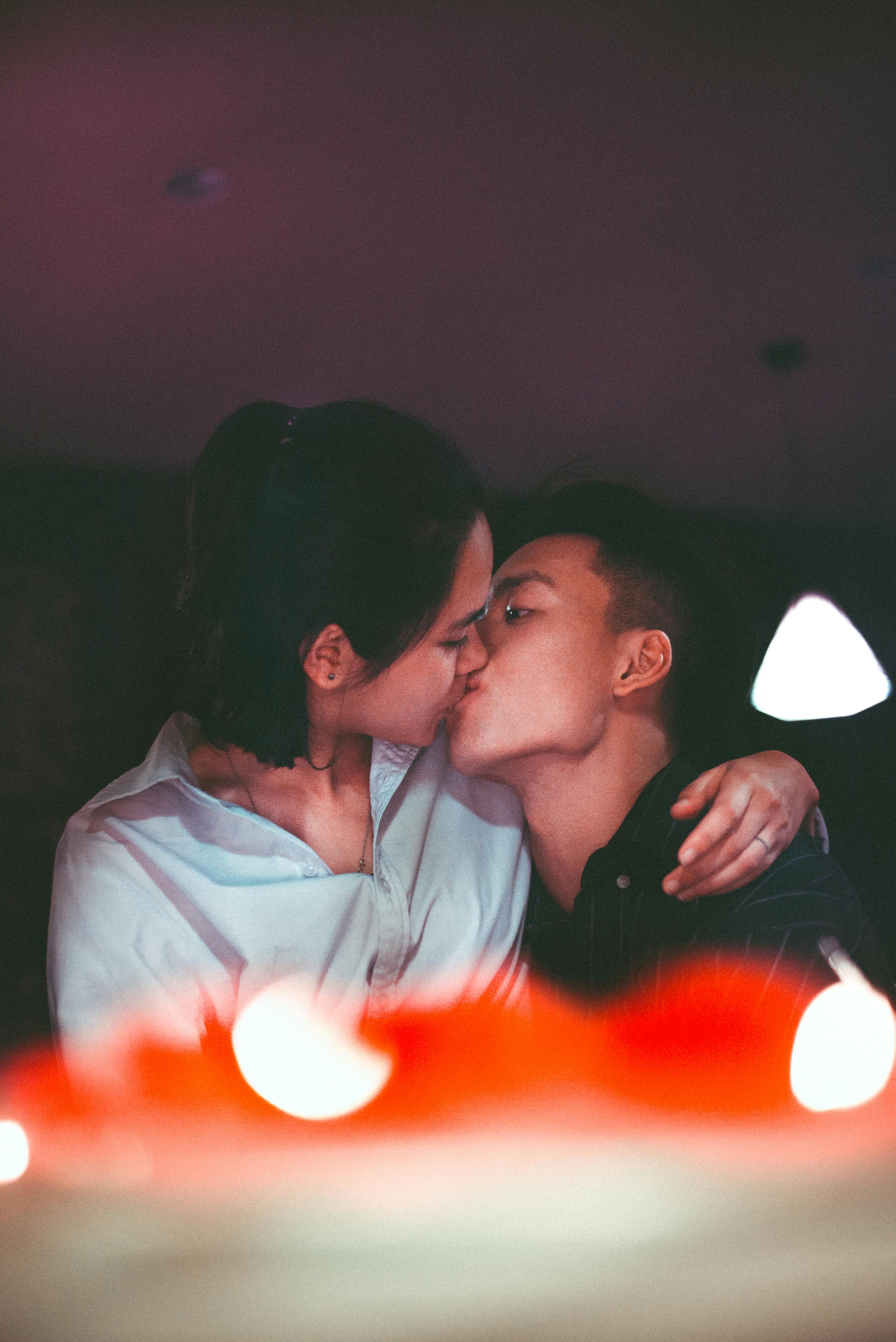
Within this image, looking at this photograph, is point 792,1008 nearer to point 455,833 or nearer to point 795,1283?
point 795,1283

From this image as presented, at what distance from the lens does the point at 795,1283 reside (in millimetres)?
800

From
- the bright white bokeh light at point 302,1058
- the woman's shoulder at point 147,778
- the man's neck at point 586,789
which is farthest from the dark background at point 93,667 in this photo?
the bright white bokeh light at point 302,1058

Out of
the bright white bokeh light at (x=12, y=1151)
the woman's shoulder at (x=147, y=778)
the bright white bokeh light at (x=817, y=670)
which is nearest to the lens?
the bright white bokeh light at (x=12, y=1151)

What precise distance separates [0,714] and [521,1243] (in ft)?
2.38

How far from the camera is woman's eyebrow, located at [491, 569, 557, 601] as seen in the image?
40.3 inches

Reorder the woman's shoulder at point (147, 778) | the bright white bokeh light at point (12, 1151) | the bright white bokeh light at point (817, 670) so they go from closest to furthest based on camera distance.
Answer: the bright white bokeh light at point (12, 1151) < the woman's shoulder at point (147, 778) < the bright white bokeh light at point (817, 670)

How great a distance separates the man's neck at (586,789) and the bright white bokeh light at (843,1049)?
263 millimetres

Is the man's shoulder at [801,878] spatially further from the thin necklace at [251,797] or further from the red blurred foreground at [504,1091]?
the thin necklace at [251,797]

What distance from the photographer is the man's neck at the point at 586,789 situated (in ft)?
3.39

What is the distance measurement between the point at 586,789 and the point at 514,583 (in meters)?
0.24

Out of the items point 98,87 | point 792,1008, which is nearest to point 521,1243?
point 792,1008

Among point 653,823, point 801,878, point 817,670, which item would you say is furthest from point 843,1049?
point 817,670

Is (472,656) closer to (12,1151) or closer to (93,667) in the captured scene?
(93,667)

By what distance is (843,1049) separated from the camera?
0.98m
